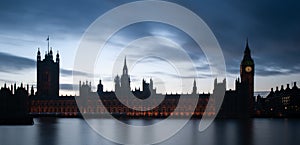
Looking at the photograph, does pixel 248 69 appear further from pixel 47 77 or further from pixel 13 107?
pixel 13 107

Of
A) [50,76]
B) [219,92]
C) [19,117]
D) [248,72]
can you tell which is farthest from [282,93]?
[19,117]

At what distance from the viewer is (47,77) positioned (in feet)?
509

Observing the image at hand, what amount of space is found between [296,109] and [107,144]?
157139mm

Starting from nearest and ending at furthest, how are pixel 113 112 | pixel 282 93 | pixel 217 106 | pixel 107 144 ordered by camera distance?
pixel 107 144 < pixel 217 106 < pixel 113 112 < pixel 282 93

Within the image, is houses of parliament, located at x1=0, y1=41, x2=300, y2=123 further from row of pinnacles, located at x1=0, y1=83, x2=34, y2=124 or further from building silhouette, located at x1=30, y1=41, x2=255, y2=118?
row of pinnacles, located at x1=0, y1=83, x2=34, y2=124

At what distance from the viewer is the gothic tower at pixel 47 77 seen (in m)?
153

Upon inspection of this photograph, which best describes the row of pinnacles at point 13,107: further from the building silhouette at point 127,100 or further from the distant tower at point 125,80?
the distant tower at point 125,80

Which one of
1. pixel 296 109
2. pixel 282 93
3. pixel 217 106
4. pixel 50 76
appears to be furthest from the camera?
pixel 282 93

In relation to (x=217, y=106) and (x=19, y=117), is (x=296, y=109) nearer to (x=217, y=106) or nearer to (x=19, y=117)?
(x=217, y=106)

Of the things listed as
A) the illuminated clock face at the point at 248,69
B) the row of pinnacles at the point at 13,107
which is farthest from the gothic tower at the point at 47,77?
the illuminated clock face at the point at 248,69

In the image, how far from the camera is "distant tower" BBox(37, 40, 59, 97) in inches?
6038

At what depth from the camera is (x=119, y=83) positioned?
144 m

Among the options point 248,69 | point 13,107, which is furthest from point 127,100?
point 13,107

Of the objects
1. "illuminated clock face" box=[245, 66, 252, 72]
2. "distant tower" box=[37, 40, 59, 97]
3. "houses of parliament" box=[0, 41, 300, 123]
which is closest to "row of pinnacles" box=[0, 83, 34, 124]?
"houses of parliament" box=[0, 41, 300, 123]
